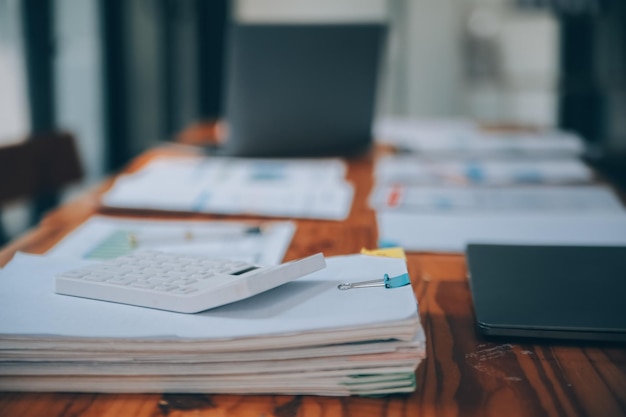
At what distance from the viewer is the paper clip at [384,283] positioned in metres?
0.63

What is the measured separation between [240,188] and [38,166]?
0.47 metres

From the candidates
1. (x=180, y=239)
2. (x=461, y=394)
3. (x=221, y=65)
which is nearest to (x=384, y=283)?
(x=461, y=394)

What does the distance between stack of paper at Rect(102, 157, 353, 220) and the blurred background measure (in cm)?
121

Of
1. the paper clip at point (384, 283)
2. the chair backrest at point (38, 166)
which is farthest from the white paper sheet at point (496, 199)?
the chair backrest at point (38, 166)

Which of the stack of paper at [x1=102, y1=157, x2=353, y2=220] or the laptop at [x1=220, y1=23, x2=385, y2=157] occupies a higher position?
the laptop at [x1=220, y1=23, x2=385, y2=157]

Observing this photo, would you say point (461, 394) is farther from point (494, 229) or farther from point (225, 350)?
point (494, 229)

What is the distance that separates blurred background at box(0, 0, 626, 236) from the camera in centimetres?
269

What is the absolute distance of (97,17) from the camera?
126 inches

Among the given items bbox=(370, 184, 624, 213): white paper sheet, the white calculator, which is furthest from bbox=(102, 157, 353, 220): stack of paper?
the white calculator

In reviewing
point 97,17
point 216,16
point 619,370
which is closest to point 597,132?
point 216,16

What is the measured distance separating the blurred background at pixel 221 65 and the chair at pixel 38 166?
96 centimetres

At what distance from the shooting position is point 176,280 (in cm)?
64

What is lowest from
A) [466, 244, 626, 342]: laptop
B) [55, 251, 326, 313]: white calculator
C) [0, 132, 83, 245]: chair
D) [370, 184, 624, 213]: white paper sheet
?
[0, 132, 83, 245]: chair

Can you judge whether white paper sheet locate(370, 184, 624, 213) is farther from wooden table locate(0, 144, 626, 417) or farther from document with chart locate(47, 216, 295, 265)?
wooden table locate(0, 144, 626, 417)
